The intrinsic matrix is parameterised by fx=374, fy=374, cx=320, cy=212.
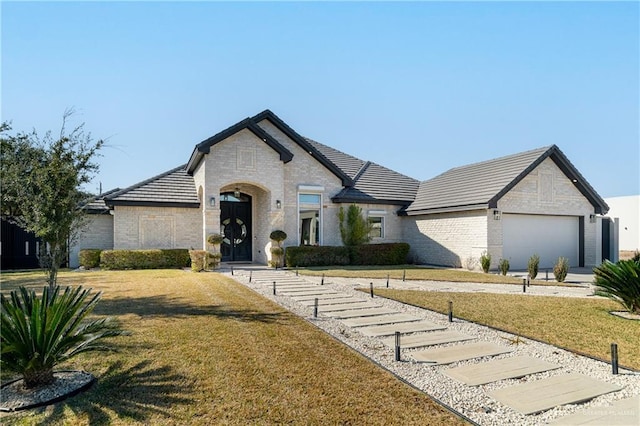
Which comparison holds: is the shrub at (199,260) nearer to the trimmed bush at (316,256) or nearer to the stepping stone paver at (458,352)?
the trimmed bush at (316,256)

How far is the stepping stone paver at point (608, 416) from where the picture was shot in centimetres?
379

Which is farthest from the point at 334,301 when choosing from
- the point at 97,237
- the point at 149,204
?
the point at 97,237

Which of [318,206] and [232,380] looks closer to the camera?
[232,380]

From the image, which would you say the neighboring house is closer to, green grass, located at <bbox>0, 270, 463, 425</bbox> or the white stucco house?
the white stucco house

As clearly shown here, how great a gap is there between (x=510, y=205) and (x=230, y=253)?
15.0 meters

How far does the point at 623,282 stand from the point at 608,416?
19.5 feet

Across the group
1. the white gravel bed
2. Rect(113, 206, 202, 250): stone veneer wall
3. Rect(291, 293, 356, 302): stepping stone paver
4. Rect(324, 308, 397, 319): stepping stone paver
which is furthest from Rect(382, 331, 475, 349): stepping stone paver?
Rect(113, 206, 202, 250): stone veneer wall

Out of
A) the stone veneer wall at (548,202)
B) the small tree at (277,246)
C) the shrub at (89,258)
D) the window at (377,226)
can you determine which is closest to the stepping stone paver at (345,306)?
the small tree at (277,246)

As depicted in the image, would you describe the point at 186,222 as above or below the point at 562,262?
above

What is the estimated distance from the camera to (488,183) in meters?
19.1

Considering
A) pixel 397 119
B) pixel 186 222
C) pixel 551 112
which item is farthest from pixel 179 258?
pixel 551 112

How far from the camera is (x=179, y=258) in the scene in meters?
18.2

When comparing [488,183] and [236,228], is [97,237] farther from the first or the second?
[488,183]

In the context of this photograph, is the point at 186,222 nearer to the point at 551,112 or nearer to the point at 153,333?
the point at 153,333
